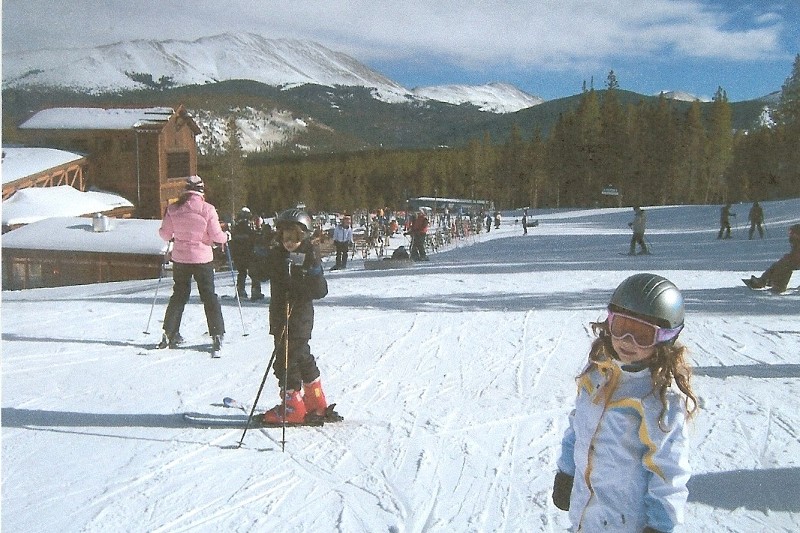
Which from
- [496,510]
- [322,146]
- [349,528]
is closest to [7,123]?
[349,528]

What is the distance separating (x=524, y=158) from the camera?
5950 centimetres

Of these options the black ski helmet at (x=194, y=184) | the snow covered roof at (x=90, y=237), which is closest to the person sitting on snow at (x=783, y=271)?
the black ski helmet at (x=194, y=184)

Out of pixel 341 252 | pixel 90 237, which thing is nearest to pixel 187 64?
pixel 90 237

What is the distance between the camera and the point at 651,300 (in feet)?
5.65

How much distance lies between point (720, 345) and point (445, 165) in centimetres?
7652

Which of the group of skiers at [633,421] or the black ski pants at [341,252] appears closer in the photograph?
the group of skiers at [633,421]

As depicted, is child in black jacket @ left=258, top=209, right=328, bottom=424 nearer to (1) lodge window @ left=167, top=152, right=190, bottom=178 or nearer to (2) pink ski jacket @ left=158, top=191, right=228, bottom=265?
(2) pink ski jacket @ left=158, top=191, right=228, bottom=265

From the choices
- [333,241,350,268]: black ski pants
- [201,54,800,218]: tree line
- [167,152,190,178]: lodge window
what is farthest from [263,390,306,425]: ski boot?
[201,54,800,218]: tree line

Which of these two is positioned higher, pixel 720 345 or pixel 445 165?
pixel 445 165

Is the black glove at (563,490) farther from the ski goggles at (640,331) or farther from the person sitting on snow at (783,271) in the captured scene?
the person sitting on snow at (783,271)

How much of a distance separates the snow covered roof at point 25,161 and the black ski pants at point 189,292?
49.8 inches

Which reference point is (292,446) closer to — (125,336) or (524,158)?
(125,336)

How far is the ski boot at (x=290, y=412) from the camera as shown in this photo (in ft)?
12.3

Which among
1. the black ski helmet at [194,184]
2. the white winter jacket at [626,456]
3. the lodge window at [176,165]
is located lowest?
the white winter jacket at [626,456]
